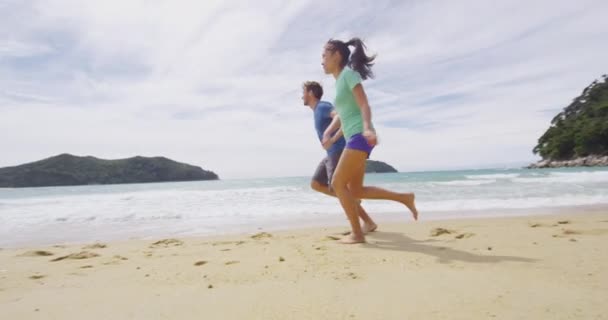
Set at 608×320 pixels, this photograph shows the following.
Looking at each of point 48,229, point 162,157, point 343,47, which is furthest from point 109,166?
point 343,47

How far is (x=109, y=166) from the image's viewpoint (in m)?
70.2

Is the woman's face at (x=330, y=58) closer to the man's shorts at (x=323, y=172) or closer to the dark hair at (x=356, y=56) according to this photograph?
the dark hair at (x=356, y=56)

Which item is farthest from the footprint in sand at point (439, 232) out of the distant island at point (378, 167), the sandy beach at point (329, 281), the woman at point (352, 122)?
the distant island at point (378, 167)

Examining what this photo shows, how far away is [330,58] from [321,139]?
816mm

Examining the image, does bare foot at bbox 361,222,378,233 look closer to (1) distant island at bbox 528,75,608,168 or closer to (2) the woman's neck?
(2) the woman's neck

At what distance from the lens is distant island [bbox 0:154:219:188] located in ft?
199

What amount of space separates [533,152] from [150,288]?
70518 millimetres

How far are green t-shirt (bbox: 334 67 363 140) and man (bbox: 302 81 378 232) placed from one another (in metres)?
0.28

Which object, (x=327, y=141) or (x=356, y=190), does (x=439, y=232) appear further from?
(x=327, y=141)

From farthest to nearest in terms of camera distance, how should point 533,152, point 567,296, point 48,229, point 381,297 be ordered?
point 533,152, point 48,229, point 381,297, point 567,296

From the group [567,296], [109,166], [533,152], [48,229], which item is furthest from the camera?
[109,166]

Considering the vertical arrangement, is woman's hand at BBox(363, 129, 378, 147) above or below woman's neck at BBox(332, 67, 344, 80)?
→ below

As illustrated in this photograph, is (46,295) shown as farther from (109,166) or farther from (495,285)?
(109,166)

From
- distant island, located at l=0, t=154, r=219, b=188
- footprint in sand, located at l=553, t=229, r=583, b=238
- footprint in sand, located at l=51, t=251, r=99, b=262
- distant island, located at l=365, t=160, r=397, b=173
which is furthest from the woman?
distant island, located at l=365, t=160, r=397, b=173
